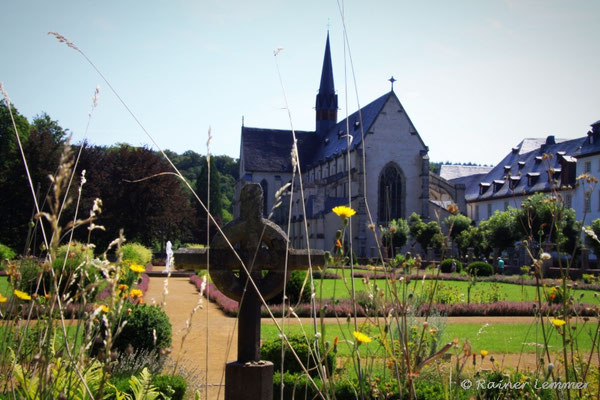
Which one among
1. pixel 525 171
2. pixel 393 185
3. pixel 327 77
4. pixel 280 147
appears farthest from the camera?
pixel 280 147

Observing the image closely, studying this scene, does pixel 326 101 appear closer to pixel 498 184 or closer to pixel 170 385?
pixel 498 184

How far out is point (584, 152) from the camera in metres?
41.3

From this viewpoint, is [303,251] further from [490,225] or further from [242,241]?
[490,225]

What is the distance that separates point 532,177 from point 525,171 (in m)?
2.33

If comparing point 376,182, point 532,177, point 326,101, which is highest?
point 326,101

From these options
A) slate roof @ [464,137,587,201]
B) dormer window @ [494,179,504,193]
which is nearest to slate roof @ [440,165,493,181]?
slate roof @ [464,137,587,201]

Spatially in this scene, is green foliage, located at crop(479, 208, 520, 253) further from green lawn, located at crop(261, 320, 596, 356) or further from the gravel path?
green lawn, located at crop(261, 320, 596, 356)

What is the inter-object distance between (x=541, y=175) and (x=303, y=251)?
162ft

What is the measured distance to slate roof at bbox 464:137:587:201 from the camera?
152 feet

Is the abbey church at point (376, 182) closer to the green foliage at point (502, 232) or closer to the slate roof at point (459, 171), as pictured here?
the green foliage at point (502, 232)

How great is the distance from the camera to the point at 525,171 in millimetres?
50906

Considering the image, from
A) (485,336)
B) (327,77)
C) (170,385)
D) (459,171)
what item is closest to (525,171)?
(459,171)

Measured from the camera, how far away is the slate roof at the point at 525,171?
4641cm

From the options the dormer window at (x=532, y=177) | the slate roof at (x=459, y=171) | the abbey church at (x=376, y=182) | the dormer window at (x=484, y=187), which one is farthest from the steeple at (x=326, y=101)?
the dormer window at (x=532, y=177)
